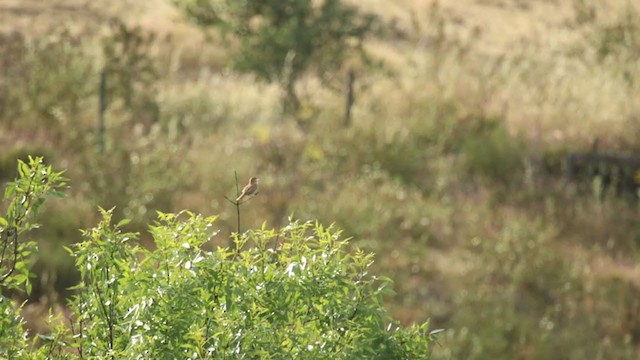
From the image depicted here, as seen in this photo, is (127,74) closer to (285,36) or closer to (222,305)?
(285,36)

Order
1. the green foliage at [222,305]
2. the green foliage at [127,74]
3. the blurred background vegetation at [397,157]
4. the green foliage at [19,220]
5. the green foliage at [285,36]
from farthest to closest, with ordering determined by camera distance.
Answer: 1. the green foliage at [285,36]
2. the green foliage at [127,74]
3. the blurred background vegetation at [397,157]
4. the green foliage at [19,220]
5. the green foliage at [222,305]

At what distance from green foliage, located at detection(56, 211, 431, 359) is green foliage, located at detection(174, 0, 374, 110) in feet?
34.2

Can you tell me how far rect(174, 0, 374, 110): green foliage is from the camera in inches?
583

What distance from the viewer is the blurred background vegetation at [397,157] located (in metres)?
10.2

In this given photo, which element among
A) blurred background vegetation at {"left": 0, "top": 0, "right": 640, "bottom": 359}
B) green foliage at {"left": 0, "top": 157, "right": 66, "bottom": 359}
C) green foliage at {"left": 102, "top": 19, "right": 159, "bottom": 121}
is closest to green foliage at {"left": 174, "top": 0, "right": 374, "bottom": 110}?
blurred background vegetation at {"left": 0, "top": 0, "right": 640, "bottom": 359}

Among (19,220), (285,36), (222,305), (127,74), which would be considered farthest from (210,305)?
(285,36)

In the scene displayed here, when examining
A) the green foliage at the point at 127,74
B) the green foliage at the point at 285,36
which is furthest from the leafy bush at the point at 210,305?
the green foliage at the point at 285,36

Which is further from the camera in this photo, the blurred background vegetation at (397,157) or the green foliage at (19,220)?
the blurred background vegetation at (397,157)

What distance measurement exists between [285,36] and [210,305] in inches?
423

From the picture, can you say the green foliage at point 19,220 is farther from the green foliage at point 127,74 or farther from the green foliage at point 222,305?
the green foliage at point 127,74

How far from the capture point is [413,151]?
1312 centimetres

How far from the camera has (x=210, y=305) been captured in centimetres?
396

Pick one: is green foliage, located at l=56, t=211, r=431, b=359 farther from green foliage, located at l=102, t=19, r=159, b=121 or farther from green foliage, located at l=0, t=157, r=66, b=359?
green foliage, located at l=102, t=19, r=159, b=121

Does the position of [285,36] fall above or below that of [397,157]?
above
